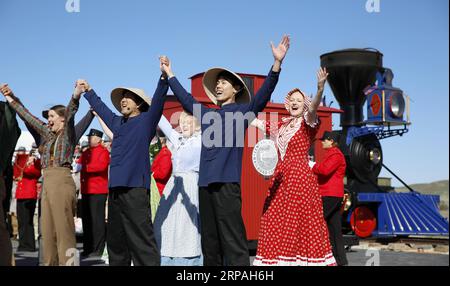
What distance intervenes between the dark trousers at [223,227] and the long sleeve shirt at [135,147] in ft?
1.68

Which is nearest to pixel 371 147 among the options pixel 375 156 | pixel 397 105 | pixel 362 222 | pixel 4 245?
pixel 375 156

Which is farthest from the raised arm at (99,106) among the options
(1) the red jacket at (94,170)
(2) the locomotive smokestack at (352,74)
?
(2) the locomotive smokestack at (352,74)

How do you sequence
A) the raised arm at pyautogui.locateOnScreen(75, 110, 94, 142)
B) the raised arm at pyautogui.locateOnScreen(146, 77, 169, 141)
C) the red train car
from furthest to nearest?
1. the red train car
2. the raised arm at pyautogui.locateOnScreen(75, 110, 94, 142)
3. the raised arm at pyautogui.locateOnScreen(146, 77, 169, 141)

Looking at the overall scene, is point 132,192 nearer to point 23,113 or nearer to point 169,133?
point 23,113

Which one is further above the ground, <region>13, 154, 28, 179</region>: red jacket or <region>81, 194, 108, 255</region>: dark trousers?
<region>13, 154, 28, 179</region>: red jacket

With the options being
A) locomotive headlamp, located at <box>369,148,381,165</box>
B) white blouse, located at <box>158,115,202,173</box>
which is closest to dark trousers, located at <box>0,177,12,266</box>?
white blouse, located at <box>158,115,202,173</box>

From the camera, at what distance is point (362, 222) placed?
13352mm

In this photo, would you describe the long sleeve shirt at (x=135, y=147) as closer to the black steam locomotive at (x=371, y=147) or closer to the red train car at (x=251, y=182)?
the red train car at (x=251, y=182)

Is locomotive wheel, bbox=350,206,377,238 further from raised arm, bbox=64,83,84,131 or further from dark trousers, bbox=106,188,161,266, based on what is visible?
dark trousers, bbox=106,188,161,266

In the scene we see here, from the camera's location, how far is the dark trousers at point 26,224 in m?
9.75

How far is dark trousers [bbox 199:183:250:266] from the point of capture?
14.9 feet

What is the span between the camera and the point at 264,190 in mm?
8977

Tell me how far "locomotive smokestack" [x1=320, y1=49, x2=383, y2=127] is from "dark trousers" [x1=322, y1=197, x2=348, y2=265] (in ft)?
21.8
